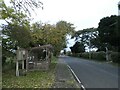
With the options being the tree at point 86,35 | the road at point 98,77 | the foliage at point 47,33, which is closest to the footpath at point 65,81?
the road at point 98,77

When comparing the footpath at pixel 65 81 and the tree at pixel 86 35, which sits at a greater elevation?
the tree at pixel 86 35

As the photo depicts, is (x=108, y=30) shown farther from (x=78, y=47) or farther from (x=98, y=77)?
(x=78, y=47)

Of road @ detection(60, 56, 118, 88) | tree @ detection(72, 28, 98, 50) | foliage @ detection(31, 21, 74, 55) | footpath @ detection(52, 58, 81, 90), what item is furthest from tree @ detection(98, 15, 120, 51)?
tree @ detection(72, 28, 98, 50)

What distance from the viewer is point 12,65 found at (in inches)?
1096

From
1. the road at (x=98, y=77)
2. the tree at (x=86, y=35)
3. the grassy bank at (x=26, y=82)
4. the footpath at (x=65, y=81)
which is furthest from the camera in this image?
the tree at (x=86, y=35)

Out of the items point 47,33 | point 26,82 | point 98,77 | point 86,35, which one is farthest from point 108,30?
point 86,35

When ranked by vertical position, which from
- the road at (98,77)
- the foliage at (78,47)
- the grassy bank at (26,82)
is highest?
the foliage at (78,47)

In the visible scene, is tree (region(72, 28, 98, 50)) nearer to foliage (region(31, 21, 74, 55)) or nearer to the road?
foliage (region(31, 21, 74, 55))

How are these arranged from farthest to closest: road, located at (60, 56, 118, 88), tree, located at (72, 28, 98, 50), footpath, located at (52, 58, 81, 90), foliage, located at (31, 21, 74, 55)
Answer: tree, located at (72, 28, 98, 50) < foliage, located at (31, 21, 74, 55) < road, located at (60, 56, 118, 88) < footpath, located at (52, 58, 81, 90)

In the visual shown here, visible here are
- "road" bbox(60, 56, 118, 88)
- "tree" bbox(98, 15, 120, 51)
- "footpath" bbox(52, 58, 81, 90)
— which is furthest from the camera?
"tree" bbox(98, 15, 120, 51)

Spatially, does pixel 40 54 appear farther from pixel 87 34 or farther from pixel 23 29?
pixel 87 34

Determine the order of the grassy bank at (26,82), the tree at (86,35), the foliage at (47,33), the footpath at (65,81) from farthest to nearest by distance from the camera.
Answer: the tree at (86,35) < the foliage at (47,33) < the footpath at (65,81) < the grassy bank at (26,82)

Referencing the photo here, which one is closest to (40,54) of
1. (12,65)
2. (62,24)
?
(62,24)

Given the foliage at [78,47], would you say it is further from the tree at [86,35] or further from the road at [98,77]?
the road at [98,77]
